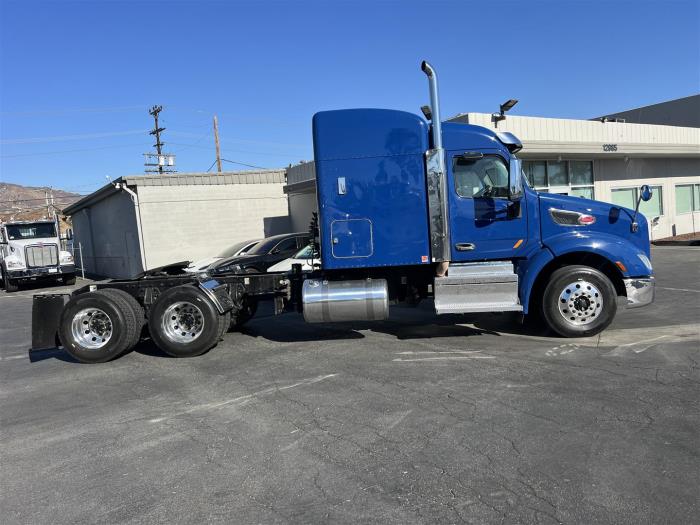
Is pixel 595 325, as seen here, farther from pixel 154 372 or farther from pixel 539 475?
pixel 154 372

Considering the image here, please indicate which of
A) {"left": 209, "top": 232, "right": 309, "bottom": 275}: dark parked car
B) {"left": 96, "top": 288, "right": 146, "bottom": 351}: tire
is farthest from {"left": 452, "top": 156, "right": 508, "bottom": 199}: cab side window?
{"left": 209, "top": 232, "right": 309, "bottom": 275}: dark parked car

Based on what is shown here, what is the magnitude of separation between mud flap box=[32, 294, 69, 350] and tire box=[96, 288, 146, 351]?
0.68m

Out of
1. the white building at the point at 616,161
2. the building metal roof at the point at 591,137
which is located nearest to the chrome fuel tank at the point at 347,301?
the building metal roof at the point at 591,137

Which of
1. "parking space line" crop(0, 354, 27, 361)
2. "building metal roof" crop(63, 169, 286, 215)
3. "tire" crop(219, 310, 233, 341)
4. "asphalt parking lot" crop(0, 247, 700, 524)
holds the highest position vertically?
"building metal roof" crop(63, 169, 286, 215)

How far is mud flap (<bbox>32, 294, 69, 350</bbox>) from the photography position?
7.54m

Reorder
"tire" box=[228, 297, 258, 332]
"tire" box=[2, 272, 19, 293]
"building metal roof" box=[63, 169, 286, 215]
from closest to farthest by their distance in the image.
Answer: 1. "tire" box=[228, 297, 258, 332]
2. "building metal roof" box=[63, 169, 286, 215]
3. "tire" box=[2, 272, 19, 293]

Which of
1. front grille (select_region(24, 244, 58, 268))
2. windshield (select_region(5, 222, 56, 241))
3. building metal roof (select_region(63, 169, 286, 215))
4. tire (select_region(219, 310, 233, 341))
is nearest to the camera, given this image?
tire (select_region(219, 310, 233, 341))

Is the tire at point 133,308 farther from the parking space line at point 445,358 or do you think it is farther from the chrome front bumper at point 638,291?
the chrome front bumper at point 638,291

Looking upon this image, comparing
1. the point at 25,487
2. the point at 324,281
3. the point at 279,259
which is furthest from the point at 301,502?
the point at 279,259

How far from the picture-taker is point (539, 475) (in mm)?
3504

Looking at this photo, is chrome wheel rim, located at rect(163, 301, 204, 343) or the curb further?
the curb

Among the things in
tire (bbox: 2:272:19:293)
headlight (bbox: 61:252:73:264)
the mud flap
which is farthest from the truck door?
tire (bbox: 2:272:19:293)

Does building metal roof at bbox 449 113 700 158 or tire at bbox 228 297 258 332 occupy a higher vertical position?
building metal roof at bbox 449 113 700 158

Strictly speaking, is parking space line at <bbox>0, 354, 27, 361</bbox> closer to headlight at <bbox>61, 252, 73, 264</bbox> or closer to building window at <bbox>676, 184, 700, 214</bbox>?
headlight at <bbox>61, 252, 73, 264</bbox>
